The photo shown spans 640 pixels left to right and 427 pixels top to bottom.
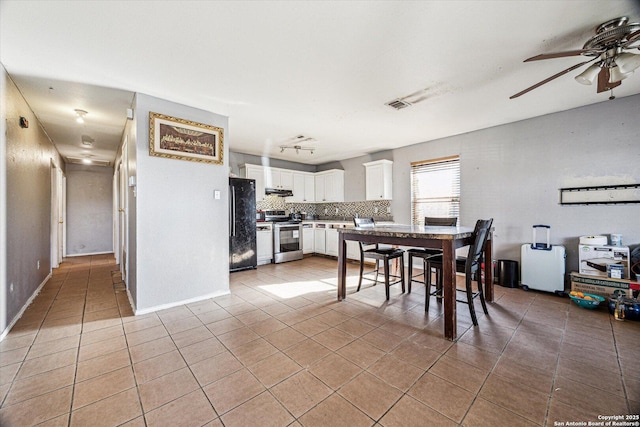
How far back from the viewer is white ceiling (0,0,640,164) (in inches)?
68.5

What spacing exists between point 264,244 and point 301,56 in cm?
392

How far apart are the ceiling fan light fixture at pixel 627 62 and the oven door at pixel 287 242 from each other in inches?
198

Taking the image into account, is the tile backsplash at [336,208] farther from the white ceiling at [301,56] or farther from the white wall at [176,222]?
the white wall at [176,222]

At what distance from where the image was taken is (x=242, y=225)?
4.84 meters

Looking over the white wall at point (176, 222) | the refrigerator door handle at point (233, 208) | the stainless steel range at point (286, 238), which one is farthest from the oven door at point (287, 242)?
the white wall at point (176, 222)

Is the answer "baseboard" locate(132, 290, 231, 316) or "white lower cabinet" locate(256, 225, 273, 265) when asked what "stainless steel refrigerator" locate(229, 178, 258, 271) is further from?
"baseboard" locate(132, 290, 231, 316)

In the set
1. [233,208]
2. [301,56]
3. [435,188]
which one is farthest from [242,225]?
[435,188]

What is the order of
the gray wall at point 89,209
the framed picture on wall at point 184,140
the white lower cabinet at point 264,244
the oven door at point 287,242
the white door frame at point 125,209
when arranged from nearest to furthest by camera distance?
the framed picture on wall at point 184,140 → the white door frame at point 125,209 → the white lower cabinet at point 264,244 → the oven door at point 287,242 → the gray wall at point 89,209

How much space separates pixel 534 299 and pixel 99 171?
9.93m

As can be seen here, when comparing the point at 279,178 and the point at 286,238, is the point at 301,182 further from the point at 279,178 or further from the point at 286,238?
the point at 286,238

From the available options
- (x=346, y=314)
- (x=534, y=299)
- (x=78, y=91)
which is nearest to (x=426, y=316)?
(x=346, y=314)

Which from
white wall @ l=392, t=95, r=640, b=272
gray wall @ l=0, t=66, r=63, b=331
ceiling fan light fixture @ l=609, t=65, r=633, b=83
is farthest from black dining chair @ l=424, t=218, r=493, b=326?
gray wall @ l=0, t=66, r=63, b=331

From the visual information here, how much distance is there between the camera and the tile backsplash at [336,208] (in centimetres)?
586

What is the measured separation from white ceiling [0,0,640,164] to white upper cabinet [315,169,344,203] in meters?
2.78
